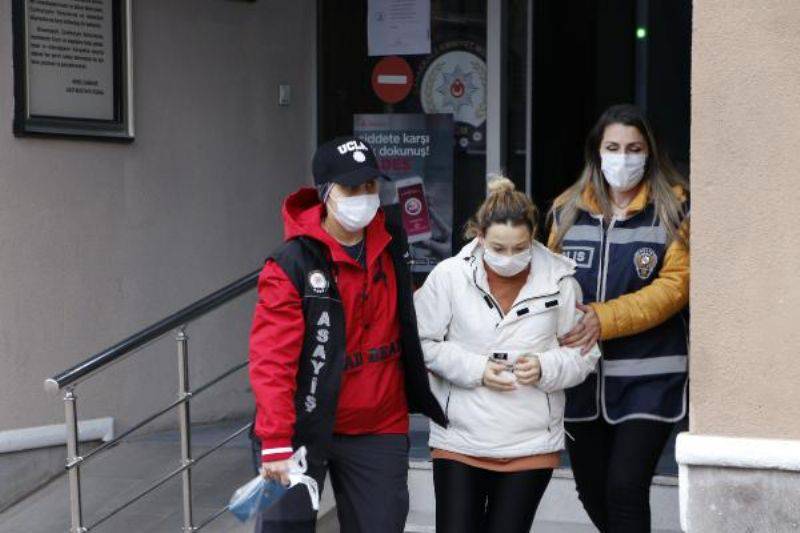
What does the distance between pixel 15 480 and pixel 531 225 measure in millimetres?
3124

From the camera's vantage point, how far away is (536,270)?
A: 4410mm

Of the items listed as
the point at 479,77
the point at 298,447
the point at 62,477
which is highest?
the point at 479,77

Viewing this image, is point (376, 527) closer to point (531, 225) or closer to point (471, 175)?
point (531, 225)

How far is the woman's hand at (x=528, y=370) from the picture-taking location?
14.1 ft

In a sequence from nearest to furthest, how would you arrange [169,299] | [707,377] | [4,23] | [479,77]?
[707,377], [4,23], [169,299], [479,77]

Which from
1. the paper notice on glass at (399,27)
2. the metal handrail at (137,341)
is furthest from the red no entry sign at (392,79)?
the metal handrail at (137,341)

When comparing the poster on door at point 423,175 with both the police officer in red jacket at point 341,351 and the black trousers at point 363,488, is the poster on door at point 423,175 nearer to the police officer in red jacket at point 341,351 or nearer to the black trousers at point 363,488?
the police officer in red jacket at point 341,351

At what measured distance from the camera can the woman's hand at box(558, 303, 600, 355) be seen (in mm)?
4418

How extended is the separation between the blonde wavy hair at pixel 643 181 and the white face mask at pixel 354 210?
739 millimetres

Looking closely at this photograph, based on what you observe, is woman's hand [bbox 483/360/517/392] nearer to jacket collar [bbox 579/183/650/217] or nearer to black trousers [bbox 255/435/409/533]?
black trousers [bbox 255/435/409/533]

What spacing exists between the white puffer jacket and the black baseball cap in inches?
16.0

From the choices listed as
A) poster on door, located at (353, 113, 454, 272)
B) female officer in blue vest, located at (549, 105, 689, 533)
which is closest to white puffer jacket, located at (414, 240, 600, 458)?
female officer in blue vest, located at (549, 105, 689, 533)

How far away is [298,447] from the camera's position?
429cm

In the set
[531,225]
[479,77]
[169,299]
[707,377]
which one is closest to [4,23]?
[169,299]
